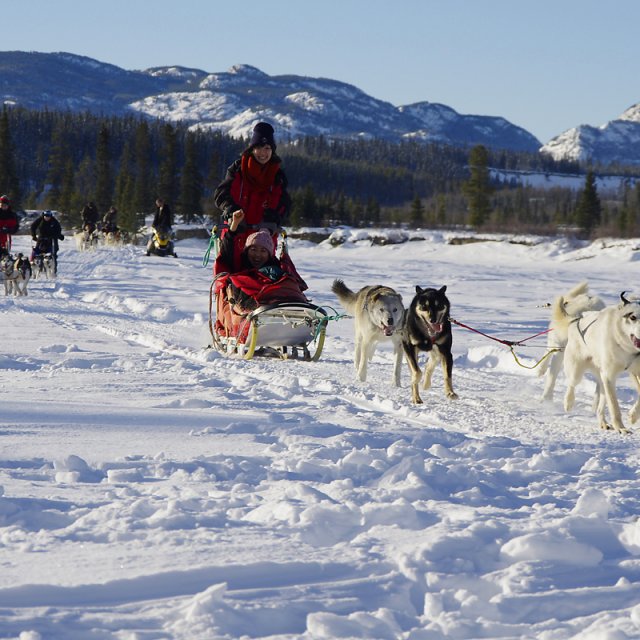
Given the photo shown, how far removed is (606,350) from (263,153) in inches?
142

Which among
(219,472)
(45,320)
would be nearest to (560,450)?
(219,472)

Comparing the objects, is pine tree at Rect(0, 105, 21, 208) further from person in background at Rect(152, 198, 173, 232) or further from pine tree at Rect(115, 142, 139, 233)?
person in background at Rect(152, 198, 173, 232)

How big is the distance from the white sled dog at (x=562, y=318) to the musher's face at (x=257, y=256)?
2.49 meters

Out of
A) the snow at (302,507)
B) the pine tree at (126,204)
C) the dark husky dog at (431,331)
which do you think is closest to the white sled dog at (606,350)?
the snow at (302,507)

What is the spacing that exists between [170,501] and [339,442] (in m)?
1.22

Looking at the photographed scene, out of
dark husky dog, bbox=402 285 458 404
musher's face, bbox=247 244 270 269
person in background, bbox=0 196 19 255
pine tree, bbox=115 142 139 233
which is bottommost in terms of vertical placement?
dark husky dog, bbox=402 285 458 404

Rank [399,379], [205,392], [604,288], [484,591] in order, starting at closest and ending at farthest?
1. [484,591]
2. [205,392]
3. [399,379]
4. [604,288]

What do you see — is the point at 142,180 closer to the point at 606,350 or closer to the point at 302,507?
the point at 606,350

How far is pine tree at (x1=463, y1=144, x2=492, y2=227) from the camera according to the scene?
56312 millimetres

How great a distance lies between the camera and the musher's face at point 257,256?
7418 millimetres

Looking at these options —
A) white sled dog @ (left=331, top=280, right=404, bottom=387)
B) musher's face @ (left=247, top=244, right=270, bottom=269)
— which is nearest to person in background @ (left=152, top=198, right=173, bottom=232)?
musher's face @ (left=247, top=244, right=270, bottom=269)

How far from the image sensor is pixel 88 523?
290 centimetres

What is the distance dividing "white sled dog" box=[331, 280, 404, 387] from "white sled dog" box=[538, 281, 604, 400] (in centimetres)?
115

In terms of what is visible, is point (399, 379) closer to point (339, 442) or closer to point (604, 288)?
point (339, 442)
